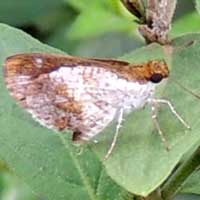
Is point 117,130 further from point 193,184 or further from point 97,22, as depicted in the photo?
point 97,22

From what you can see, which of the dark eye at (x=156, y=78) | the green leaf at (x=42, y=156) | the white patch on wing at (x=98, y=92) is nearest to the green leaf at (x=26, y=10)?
the green leaf at (x=42, y=156)

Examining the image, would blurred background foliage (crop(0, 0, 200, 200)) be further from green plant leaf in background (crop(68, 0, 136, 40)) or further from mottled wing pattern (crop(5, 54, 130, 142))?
mottled wing pattern (crop(5, 54, 130, 142))

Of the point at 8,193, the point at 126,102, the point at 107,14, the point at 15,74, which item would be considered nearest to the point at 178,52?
the point at 126,102

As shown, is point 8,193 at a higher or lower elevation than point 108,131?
lower

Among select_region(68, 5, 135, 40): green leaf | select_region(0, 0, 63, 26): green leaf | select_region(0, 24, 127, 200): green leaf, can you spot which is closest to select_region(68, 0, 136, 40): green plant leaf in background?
select_region(68, 5, 135, 40): green leaf

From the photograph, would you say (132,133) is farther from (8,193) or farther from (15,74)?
(8,193)
